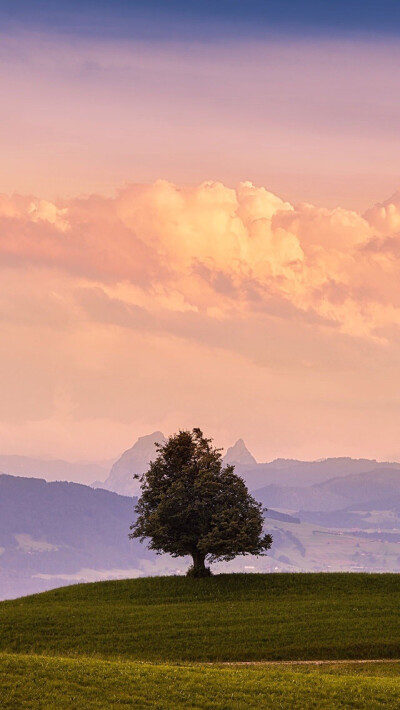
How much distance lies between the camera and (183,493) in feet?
303

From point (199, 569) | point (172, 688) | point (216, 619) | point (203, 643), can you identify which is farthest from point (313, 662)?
point (199, 569)

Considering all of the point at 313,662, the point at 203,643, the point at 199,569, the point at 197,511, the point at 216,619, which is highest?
the point at 197,511

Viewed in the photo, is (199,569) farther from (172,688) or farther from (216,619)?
(172,688)

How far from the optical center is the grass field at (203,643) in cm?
4369

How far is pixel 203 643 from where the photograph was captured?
2381 inches

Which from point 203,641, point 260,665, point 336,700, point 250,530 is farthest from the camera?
point 250,530

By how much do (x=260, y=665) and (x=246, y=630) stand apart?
8018mm

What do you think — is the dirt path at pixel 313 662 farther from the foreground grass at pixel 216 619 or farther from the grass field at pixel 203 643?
the foreground grass at pixel 216 619

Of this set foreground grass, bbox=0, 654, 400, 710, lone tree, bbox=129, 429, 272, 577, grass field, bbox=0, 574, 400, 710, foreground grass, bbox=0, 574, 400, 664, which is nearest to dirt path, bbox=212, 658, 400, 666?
grass field, bbox=0, 574, 400, 710

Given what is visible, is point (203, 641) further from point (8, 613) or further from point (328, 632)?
point (8, 613)

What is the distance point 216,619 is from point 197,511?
24.6 meters

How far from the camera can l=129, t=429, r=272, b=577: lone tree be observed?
8981 centimetres

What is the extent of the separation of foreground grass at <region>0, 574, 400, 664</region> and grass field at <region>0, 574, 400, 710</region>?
11 cm

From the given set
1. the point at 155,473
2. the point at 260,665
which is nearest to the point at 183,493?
the point at 155,473
